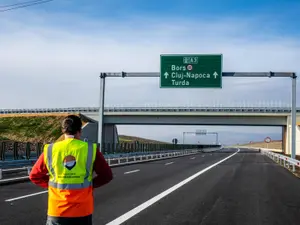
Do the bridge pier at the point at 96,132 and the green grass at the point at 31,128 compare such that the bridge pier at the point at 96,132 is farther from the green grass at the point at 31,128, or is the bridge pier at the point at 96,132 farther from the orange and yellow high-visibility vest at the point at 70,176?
the orange and yellow high-visibility vest at the point at 70,176

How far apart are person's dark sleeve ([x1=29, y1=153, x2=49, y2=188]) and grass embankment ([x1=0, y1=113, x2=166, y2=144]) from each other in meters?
64.0

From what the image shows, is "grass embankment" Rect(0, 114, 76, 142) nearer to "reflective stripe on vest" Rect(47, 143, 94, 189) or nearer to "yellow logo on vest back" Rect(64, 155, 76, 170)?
"reflective stripe on vest" Rect(47, 143, 94, 189)

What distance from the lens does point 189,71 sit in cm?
2950

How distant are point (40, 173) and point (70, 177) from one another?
14.9 inches

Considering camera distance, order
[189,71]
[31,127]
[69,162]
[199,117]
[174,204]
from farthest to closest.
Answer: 1. [31,127]
2. [199,117]
3. [189,71]
4. [174,204]
5. [69,162]

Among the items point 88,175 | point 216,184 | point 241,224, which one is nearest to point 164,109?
point 216,184

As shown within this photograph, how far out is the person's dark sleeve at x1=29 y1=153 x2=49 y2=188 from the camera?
395cm

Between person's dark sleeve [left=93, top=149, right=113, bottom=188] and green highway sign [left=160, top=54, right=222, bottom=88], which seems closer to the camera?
person's dark sleeve [left=93, top=149, right=113, bottom=188]

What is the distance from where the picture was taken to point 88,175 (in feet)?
12.8

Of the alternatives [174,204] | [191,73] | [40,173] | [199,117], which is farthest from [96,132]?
[40,173]

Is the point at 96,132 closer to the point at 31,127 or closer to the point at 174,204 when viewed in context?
the point at 31,127

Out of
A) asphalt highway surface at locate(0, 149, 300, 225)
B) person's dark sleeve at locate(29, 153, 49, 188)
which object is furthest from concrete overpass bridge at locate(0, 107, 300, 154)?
person's dark sleeve at locate(29, 153, 49, 188)

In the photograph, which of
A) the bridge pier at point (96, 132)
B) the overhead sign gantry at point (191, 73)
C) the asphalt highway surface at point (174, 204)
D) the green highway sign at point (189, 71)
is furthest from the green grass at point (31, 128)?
the asphalt highway surface at point (174, 204)

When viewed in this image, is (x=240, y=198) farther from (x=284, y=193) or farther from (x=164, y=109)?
(x=164, y=109)
